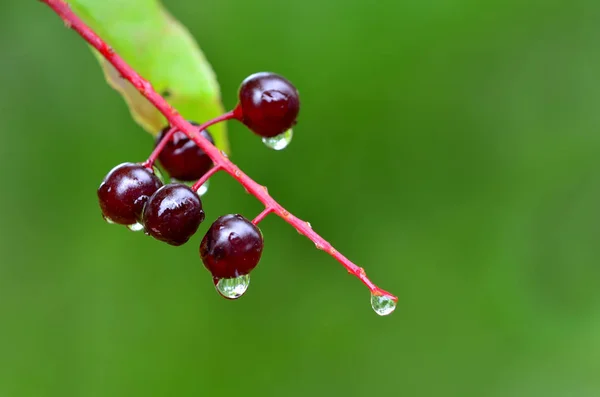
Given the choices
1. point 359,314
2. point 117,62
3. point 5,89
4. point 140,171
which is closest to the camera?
point 140,171

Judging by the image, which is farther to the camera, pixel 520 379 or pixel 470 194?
pixel 470 194

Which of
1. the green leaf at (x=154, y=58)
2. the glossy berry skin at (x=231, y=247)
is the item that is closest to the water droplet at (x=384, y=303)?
the glossy berry skin at (x=231, y=247)

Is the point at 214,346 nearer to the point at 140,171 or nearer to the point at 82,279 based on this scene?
the point at 82,279

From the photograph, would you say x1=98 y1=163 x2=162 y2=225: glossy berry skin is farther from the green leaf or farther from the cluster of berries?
the green leaf

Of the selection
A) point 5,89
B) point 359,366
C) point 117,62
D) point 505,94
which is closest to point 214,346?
point 359,366

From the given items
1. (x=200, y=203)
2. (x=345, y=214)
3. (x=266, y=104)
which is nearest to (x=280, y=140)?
(x=266, y=104)

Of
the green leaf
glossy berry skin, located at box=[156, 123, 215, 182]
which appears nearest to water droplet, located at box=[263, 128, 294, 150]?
glossy berry skin, located at box=[156, 123, 215, 182]

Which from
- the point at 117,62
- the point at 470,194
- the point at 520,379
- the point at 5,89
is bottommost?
the point at 520,379
